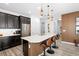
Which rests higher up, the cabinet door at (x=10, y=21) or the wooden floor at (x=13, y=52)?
the cabinet door at (x=10, y=21)

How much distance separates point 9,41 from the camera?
2518mm

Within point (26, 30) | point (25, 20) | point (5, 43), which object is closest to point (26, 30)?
point (26, 30)

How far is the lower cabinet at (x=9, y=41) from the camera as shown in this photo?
250 cm

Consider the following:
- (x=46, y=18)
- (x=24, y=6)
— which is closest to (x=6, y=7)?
(x=24, y=6)

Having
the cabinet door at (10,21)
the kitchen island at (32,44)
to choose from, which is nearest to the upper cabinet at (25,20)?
the cabinet door at (10,21)

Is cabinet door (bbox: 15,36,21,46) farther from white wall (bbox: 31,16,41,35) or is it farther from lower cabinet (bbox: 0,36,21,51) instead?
white wall (bbox: 31,16,41,35)

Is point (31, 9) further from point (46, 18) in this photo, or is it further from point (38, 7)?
point (46, 18)

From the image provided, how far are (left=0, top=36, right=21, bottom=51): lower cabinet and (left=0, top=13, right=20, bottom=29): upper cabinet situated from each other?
33 centimetres

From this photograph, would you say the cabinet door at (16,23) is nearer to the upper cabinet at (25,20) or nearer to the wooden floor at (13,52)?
the upper cabinet at (25,20)

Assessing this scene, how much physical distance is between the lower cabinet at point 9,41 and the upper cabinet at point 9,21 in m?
0.33

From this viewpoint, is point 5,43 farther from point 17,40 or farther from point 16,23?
point 16,23

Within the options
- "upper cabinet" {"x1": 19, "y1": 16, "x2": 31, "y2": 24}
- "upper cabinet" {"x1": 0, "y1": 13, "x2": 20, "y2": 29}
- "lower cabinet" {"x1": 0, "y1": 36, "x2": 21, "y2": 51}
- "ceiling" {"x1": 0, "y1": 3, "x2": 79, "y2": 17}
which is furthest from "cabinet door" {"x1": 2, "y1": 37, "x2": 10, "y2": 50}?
"ceiling" {"x1": 0, "y1": 3, "x2": 79, "y2": 17}

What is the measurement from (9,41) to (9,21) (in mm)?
603

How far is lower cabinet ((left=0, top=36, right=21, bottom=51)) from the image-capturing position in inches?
98.4
